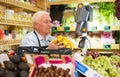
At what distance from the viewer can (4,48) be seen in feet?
14.0

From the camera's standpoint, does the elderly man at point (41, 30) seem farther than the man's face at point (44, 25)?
No

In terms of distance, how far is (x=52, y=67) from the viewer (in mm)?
1979

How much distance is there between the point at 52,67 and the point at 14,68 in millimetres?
318

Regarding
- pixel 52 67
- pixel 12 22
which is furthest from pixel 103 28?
pixel 52 67

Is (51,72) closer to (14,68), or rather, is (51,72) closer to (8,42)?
(14,68)

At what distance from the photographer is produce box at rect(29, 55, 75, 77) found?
1.92 m

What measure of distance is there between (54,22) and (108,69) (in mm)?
3532

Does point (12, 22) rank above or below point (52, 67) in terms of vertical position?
above

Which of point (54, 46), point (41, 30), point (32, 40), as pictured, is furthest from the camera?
point (41, 30)

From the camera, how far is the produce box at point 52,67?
192 cm

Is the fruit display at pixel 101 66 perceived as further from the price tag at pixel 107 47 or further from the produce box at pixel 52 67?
the price tag at pixel 107 47

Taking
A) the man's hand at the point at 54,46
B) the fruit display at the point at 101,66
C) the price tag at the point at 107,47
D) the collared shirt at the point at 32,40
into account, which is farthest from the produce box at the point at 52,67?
the price tag at the point at 107,47

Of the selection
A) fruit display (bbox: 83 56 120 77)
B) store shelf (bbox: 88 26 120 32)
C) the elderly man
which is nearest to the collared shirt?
the elderly man

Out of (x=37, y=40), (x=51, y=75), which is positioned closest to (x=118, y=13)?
(x=37, y=40)
